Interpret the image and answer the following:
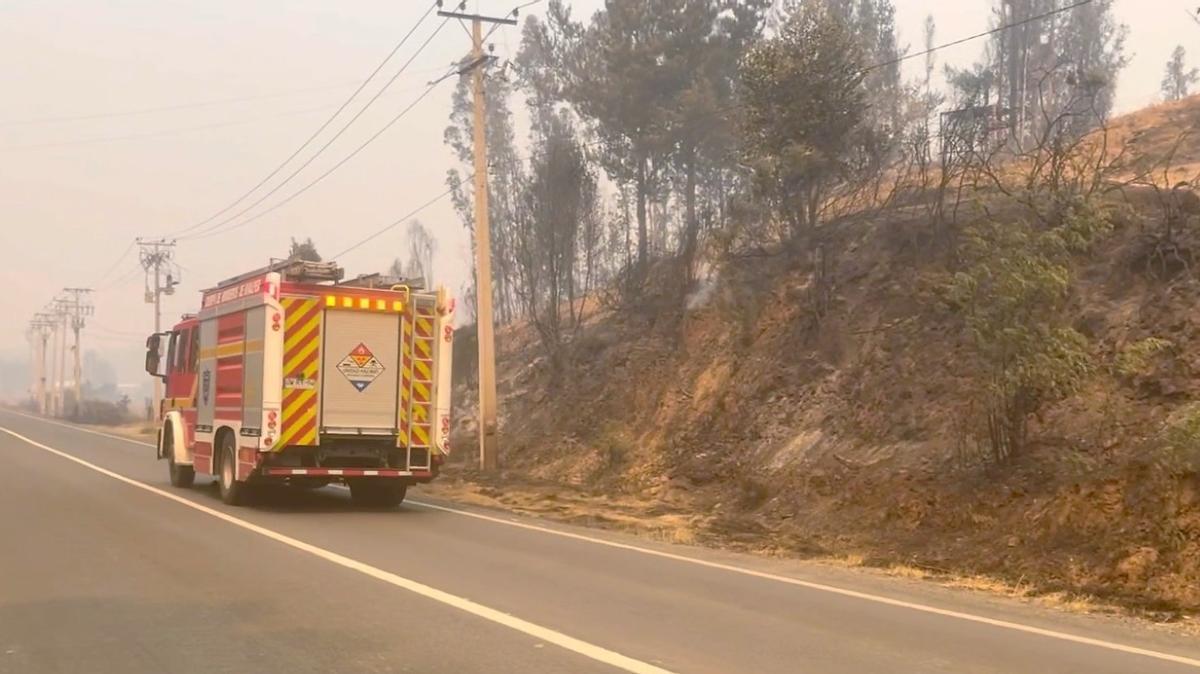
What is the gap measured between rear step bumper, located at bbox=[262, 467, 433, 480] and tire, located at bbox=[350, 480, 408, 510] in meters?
0.65

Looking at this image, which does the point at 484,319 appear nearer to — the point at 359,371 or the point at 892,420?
the point at 359,371

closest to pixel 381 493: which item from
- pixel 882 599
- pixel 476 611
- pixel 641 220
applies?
pixel 476 611

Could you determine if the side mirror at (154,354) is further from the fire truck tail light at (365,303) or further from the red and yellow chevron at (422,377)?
the red and yellow chevron at (422,377)

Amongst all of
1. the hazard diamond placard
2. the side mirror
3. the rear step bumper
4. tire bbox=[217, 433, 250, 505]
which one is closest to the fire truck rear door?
the hazard diamond placard

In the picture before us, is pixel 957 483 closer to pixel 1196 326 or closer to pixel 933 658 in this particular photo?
pixel 1196 326

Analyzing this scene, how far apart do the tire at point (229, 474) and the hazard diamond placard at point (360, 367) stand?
2.12 meters

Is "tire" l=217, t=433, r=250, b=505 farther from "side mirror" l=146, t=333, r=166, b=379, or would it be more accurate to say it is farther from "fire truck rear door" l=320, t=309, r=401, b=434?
"side mirror" l=146, t=333, r=166, b=379

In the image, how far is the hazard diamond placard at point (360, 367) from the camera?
15.0m

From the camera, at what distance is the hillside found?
36.6ft

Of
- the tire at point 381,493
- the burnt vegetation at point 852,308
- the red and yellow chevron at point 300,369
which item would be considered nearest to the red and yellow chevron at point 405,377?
the tire at point 381,493

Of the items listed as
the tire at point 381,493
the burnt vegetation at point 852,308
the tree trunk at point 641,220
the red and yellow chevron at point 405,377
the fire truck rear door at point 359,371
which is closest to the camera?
the burnt vegetation at point 852,308

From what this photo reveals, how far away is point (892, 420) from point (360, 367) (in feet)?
26.8

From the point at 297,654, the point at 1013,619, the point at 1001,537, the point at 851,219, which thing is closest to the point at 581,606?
the point at 297,654

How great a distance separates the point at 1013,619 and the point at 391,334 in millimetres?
9773
